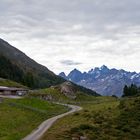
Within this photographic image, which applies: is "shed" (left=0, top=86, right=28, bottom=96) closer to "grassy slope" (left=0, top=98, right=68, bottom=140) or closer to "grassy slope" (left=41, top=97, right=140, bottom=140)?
"grassy slope" (left=0, top=98, right=68, bottom=140)

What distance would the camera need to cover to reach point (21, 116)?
4102 inches

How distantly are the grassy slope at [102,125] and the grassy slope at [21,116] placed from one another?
5.81m

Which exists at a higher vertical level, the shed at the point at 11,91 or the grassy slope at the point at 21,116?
the shed at the point at 11,91

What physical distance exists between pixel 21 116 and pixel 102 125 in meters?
22.0

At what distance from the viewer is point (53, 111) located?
425ft

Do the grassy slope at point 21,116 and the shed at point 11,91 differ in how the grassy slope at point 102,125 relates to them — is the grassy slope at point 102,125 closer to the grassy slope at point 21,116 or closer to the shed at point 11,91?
the grassy slope at point 21,116

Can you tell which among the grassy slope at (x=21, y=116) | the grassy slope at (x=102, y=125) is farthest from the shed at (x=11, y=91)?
the grassy slope at (x=102, y=125)

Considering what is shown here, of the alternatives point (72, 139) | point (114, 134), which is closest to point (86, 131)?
point (114, 134)

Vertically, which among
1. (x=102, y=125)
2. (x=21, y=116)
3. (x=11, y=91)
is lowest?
(x=102, y=125)

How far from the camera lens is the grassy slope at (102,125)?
79.2m

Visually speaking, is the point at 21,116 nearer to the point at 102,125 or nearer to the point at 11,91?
the point at 102,125

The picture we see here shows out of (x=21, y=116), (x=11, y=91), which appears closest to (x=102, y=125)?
(x=21, y=116)

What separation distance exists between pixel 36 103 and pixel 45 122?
1418 inches

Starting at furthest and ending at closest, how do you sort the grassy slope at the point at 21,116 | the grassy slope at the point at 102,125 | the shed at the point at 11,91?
1. the shed at the point at 11,91
2. the grassy slope at the point at 21,116
3. the grassy slope at the point at 102,125
